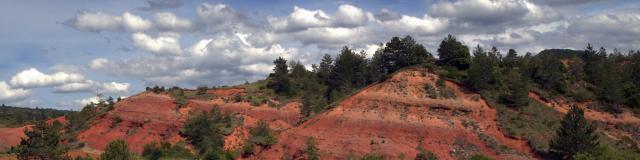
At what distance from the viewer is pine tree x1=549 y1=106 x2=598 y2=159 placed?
65188 millimetres

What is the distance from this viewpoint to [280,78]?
10219cm

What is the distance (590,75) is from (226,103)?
163 ft

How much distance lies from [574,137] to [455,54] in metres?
24.9

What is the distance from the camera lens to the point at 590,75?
91062 mm

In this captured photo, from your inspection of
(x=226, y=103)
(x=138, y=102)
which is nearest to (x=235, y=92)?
(x=226, y=103)

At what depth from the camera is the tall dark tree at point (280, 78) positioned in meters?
101

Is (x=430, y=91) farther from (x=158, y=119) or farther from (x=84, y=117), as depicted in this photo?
(x=84, y=117)

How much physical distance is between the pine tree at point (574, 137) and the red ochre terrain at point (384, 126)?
412 cm

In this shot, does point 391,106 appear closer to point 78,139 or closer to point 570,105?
point 570,105

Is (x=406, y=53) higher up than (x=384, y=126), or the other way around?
(x=406, y=53)

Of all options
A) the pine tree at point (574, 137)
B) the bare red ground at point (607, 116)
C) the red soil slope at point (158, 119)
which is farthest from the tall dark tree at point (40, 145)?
the bare red ground at point (607, 116)

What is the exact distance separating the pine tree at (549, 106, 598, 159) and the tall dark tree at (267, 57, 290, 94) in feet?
145

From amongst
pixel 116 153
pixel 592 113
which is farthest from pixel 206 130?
pixel 592 113

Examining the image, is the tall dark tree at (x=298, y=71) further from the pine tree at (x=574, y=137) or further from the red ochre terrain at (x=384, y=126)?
the pine tree at (x=574, y=137)
